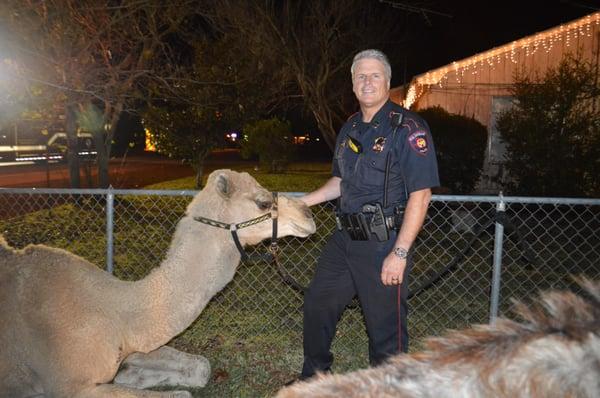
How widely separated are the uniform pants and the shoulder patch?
580mm

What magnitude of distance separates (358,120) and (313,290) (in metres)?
1.28

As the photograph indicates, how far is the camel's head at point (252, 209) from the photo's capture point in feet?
13.8

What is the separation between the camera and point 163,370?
4672mm

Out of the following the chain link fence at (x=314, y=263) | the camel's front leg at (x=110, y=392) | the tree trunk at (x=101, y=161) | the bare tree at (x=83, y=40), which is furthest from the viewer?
the tree trunk at (x=101, y=161)

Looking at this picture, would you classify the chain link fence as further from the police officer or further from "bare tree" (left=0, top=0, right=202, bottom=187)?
"bare tree" (left=0, top=0, right=202, bottom=187)

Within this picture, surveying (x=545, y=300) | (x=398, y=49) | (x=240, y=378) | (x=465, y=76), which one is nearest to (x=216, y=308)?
(x=240, y=378)

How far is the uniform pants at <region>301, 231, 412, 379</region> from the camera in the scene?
372 centimetres

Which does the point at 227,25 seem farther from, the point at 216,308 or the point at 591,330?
the point at 591,330

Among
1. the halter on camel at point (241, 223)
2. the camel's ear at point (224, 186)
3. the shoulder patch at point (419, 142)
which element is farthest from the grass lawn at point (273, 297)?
the camel's ear at point (224, 186)

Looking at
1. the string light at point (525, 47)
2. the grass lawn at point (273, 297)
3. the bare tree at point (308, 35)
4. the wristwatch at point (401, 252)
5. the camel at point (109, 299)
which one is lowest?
the grass lawn at point (273, 297)

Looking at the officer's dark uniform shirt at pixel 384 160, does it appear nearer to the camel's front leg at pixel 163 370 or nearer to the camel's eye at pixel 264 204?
the camel's eye at pixel 264 204

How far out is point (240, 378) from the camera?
5117 millimetres

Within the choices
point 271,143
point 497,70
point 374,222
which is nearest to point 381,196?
point 374,222

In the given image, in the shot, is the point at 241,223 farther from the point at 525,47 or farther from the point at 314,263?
the point at 525,47
